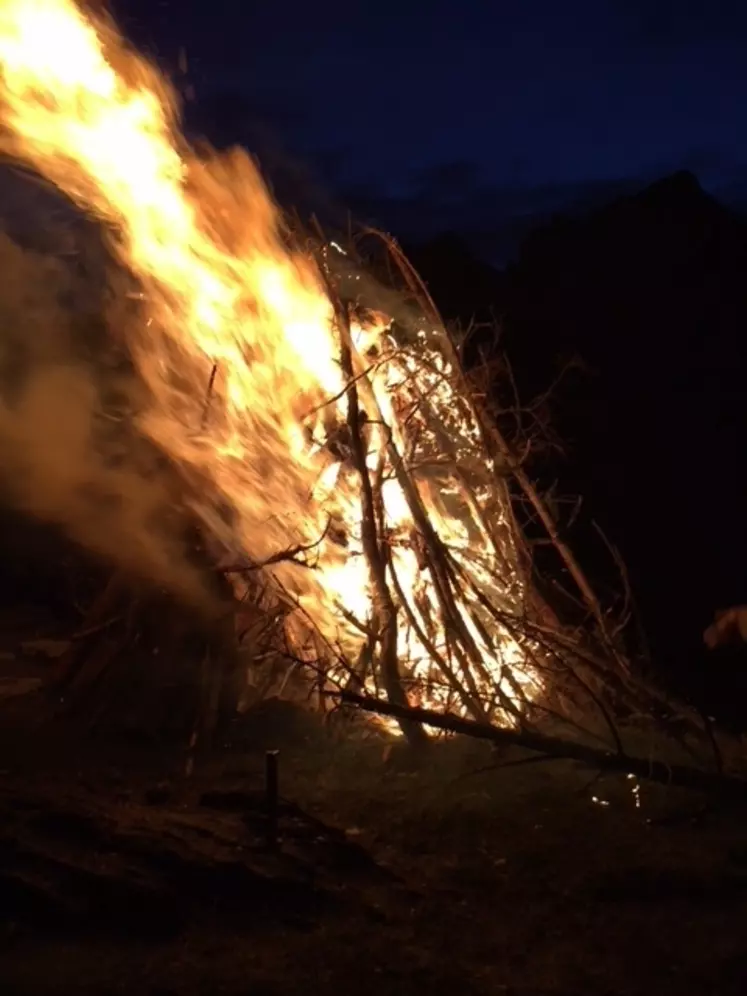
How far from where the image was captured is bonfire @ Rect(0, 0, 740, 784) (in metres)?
6.07

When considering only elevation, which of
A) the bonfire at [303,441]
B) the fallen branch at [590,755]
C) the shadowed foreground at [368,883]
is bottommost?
the shadowed foreground at [368,883]

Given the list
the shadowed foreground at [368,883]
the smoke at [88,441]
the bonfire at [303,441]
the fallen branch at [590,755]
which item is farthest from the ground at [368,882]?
the smoke at [88,441]

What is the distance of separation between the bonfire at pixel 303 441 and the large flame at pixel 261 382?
12 millimetres

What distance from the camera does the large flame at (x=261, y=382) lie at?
603cm

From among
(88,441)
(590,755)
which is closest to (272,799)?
(590,755)

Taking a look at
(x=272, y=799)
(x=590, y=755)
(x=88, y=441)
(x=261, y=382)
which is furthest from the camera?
(x=88, y=441)

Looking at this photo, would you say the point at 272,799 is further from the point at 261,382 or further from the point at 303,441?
the point at 261,382

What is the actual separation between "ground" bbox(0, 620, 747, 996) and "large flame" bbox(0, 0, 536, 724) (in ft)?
2.46

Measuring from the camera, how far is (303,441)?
6.59 metres

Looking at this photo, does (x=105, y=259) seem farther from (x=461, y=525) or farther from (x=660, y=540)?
(x=660, y=540)

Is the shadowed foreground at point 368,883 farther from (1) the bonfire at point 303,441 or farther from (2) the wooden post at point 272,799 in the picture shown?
(1) the bonfire at point 303,441

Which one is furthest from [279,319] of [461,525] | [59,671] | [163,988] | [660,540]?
[660,540]

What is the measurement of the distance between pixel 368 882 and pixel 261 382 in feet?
9.63

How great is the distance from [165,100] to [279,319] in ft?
4.25
